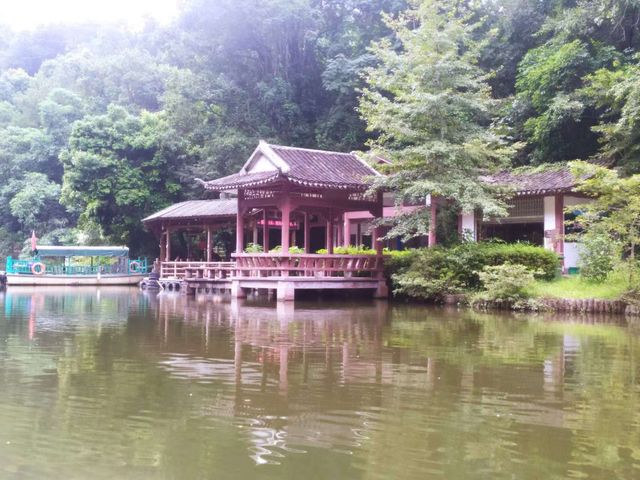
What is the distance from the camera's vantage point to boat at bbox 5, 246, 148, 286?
3144cm

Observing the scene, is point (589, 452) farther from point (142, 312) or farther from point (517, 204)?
point (517, 204)

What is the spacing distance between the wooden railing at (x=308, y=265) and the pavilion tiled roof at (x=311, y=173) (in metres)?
2.16

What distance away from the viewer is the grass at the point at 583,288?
15593 mm

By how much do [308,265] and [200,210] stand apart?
10.7m

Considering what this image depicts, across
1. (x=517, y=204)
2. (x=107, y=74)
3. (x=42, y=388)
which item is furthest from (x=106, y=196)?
(x=42, y=388)

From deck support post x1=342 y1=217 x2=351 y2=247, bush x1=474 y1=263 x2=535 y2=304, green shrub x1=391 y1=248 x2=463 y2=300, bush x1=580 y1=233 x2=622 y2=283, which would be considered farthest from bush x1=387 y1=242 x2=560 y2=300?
deck support post x1=342 y1=217 x2=351 y2=247

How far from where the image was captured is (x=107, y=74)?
156 ft

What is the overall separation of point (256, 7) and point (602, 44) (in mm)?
16395

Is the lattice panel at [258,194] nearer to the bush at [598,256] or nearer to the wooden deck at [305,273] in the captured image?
the wooden deck at [305,273]

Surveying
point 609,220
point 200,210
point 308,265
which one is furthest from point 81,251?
point 609,220

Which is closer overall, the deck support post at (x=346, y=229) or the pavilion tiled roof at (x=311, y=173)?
the pavilion tiled roof at (x=311, y=173)

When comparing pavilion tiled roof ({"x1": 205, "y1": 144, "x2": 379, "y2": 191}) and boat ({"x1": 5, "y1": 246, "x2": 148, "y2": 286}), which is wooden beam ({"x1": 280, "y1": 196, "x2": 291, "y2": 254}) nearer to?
pavilion tiled roof ({"x1": 205, "y1": 144, "x2": 379, "y2": 191})

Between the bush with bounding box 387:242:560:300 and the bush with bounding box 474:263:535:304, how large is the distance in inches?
19.4

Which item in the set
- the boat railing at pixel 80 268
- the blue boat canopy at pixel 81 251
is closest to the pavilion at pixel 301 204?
the blue boat canopy at pixel 81 251
